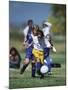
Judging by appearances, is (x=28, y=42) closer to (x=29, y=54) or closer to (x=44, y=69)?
(x=29, y=54)

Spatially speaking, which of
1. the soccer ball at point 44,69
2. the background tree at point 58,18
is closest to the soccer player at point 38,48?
the soccer ball at point 44,69

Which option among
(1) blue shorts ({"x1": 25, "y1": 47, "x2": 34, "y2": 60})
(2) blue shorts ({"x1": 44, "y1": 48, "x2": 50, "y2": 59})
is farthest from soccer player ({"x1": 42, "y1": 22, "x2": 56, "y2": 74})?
(1) blue shorts ({"x1": 25, "y1": 47, "x2": 34, "y2": 60})

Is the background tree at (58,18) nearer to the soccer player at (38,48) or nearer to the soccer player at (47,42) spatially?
the soccer player at (47,42)

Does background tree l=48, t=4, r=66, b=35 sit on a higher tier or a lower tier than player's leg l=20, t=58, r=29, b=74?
higher

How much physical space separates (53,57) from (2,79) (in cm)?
51

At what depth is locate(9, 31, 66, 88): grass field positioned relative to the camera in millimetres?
1977

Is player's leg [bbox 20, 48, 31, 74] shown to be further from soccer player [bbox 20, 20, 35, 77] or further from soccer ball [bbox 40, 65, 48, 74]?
soccer ball [bbox 40, 65, 48, 74]

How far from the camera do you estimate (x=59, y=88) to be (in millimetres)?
2090

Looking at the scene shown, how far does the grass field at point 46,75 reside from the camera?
6.48 feet

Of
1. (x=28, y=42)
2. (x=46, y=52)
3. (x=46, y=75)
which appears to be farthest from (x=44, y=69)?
(x=28, y=42)

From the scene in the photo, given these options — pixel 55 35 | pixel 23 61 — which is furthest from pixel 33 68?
pixel 55 35

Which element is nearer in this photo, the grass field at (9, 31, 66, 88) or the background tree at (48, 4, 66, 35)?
the grass field at (9, 31, 66, 88)

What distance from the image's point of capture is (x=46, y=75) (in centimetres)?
205

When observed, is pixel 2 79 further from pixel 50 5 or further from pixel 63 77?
pixel 50 5
